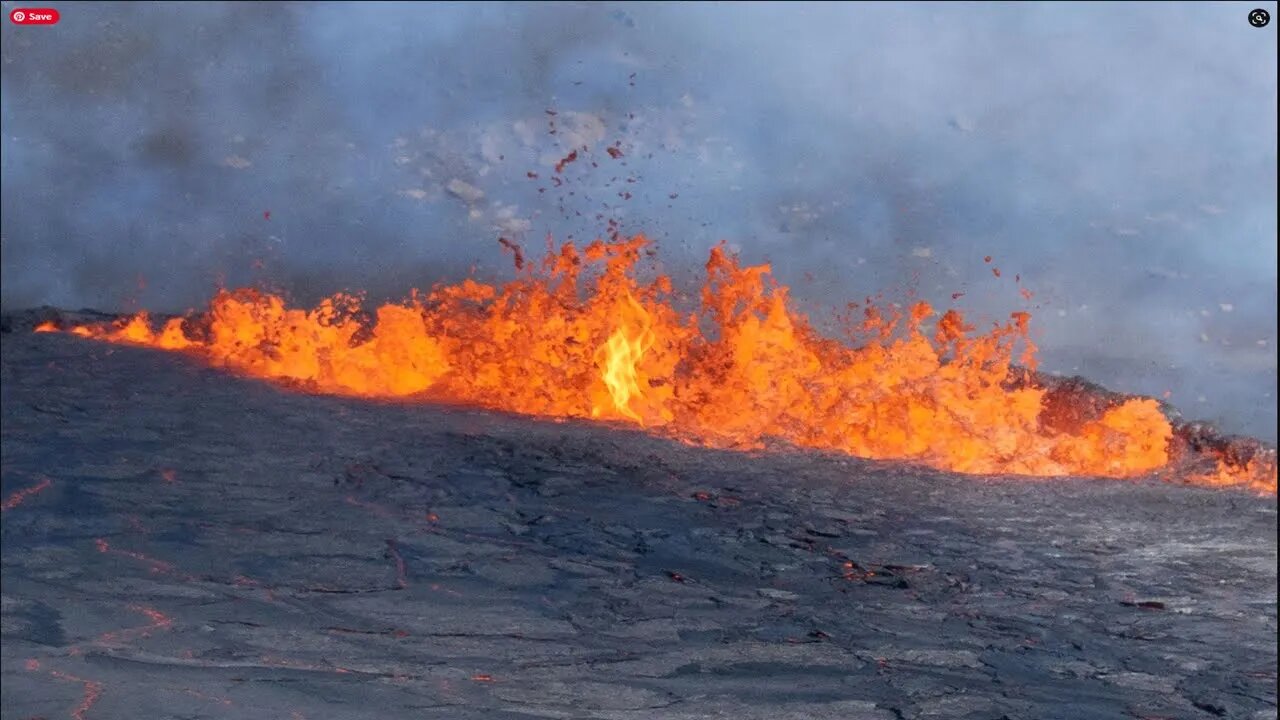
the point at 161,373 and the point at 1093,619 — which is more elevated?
the point at 161,373

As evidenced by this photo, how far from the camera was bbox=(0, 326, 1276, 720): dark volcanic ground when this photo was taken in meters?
5.53

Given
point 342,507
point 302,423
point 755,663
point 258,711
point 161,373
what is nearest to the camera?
point 258,711

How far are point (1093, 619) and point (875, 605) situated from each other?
136 centimetres

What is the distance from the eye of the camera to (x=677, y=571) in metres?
7.89

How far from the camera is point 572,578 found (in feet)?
24.9

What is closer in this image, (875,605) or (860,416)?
(875,605)

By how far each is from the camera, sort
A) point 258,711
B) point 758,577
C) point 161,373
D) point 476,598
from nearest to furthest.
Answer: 1. point 258,711
2. point 476,598
3. point 758,577
4. point 161,373

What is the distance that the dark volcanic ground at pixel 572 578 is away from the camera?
5.53 m

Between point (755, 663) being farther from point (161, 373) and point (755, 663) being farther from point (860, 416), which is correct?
point (161, 373)

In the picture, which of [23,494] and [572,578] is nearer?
[572,578]

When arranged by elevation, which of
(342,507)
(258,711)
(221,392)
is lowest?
(258,711)

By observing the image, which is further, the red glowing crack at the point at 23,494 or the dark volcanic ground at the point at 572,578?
the red glowing crack at the point at 23,494

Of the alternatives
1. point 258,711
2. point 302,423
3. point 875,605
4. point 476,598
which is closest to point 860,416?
point 302,423

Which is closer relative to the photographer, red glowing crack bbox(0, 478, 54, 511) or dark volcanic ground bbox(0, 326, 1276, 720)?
dark volcanic ground bbox(0, 326, 1276, 720)
